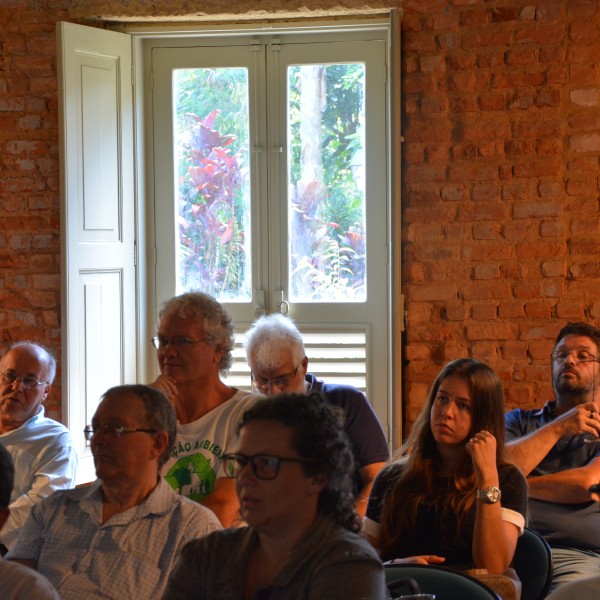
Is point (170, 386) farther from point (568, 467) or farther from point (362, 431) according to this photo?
point (568, 467)

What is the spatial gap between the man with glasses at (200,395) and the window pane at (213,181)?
1.83 meters

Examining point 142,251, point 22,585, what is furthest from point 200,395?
point 142,251

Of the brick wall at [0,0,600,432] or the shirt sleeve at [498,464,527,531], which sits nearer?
the shirt sleeve at [498,464,527,531]

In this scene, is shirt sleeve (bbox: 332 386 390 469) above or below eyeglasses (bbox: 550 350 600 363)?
below

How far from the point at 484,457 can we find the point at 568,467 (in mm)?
920

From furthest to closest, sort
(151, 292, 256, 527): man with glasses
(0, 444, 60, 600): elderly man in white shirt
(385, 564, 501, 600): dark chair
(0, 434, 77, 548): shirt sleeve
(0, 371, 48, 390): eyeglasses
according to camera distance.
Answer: (0, 371, 48, 390): eyeglasses → (0, 434, 77, 548): shirt sleeve → (151, 292, 256, 527): man with glasses → (385, 564, 501, 600): dark chair → (0, 444, 60, 600): elderly man in white shirt

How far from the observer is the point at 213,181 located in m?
4.93

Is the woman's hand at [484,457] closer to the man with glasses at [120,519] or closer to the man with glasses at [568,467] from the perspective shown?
the man with glasses at [568,467]

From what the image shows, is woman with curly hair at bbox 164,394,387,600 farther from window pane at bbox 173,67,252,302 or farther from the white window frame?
window pane at bbox 173,67,252,302

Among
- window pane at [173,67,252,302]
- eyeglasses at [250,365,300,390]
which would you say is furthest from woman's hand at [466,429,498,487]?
window pane at [173,67,252,302]

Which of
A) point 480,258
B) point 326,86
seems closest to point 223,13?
point 326,86

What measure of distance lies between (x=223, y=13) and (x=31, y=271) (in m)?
1.60

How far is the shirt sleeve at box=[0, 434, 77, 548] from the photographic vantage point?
3.10 metres

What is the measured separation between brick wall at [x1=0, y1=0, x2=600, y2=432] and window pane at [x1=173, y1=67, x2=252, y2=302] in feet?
1.27
